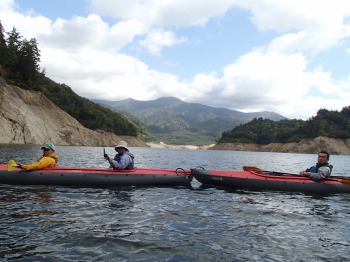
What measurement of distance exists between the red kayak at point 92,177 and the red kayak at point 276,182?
54.5 inches

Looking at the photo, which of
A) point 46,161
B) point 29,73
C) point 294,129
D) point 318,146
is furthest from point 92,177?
point 294,129

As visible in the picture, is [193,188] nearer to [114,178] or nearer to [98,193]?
[114,178]

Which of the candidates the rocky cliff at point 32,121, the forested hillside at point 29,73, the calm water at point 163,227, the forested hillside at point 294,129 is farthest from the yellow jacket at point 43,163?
the forested hillside at point 294,129

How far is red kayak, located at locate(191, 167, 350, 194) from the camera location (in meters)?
16.6

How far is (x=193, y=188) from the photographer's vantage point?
16750mm

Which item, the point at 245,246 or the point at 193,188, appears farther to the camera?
the point at 193,188

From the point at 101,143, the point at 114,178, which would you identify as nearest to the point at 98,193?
the point at 114,178

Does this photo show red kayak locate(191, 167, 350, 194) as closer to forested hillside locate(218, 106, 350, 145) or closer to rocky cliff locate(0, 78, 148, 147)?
rocky cliff locate(0, 78, 148, 147)

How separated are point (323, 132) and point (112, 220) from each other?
14115 cm

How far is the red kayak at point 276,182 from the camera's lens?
16.6 meters

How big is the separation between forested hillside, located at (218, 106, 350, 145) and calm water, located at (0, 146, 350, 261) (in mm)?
136428

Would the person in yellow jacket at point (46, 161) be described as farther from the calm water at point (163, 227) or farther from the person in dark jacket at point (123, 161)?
the person in dark jacket at point (123, 161)

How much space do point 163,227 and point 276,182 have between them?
9292 mm

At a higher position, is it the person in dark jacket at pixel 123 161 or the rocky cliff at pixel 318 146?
the rocky cliff at pixel 318 146
